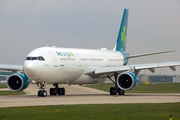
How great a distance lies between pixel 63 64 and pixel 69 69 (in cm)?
102

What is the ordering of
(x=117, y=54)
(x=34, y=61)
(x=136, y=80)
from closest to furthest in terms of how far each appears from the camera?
(x=34, y=61), (x=136, y=80), (x=117, y=54)

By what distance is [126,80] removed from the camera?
101 ft

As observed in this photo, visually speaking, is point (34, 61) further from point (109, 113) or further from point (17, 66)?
point (109, 113)

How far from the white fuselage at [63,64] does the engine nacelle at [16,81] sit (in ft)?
8.44

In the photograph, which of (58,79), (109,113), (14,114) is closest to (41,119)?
(14,114)

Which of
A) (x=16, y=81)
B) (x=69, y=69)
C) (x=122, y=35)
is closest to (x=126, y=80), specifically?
(x=69, y=69)

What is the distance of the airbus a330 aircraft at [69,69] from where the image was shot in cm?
2769

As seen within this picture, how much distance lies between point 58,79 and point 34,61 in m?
3.47

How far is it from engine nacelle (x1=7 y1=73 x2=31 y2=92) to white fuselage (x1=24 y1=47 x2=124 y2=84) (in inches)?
101

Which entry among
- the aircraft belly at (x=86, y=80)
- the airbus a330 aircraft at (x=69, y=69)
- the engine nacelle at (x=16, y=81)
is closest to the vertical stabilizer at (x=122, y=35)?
the airbus a330 aircraft at (x=69, y=69)

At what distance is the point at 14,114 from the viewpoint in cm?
1571

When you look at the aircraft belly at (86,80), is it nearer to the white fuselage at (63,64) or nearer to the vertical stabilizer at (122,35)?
the white fuselage at (63,64)

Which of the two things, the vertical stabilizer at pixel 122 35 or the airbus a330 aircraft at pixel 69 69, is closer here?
the airbus a330 aircraft at pixel 69 69

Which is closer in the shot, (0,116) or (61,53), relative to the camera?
(0,116)
